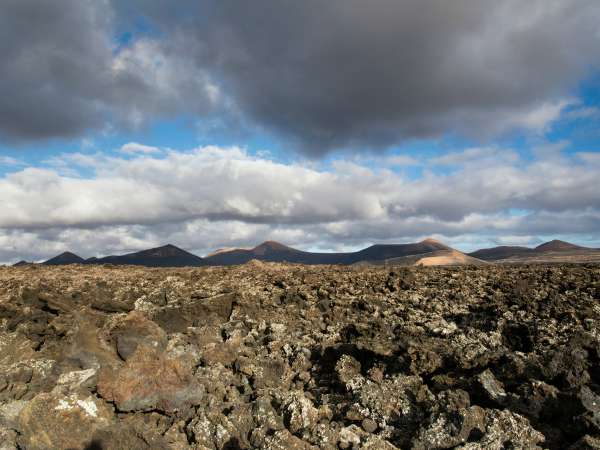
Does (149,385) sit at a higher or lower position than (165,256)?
lower

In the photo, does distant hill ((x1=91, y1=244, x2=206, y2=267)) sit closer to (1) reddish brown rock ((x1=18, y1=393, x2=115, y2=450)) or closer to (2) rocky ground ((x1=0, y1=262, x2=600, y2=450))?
(2) rocky ground ((x1=0, y1=262, x2=600, y2=450))

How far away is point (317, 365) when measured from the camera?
12.6 meters

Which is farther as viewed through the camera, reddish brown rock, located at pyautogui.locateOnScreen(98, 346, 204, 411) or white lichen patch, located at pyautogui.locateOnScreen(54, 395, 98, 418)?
reddish brown rock, located at pyautogui.locateOnScreen(98, 346, 204, 411)

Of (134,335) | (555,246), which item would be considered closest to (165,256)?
(134,335)

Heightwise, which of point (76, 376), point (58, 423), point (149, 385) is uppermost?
point (149, 385)

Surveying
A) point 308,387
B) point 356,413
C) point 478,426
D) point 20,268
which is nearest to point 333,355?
point 308,387

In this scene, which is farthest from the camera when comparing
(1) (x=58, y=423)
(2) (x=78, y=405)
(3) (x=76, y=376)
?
(3) (x=76, y=376)

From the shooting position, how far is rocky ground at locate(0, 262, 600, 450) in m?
8.07

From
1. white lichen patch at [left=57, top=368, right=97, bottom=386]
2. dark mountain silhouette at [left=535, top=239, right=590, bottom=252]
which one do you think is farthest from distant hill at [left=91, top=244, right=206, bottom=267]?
dark mountain silhouette at [left=535, top=239, right=590, bottom=252]

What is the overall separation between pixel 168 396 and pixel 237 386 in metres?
2.17

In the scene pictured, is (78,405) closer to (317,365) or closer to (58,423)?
(58,423)

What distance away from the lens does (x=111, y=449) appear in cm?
764

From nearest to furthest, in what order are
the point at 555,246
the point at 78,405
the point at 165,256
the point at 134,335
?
the point at 78,405 → the point at 134,335 → the point at 165,256 → the point at 555,246

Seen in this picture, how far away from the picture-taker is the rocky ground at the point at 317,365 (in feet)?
26.5
